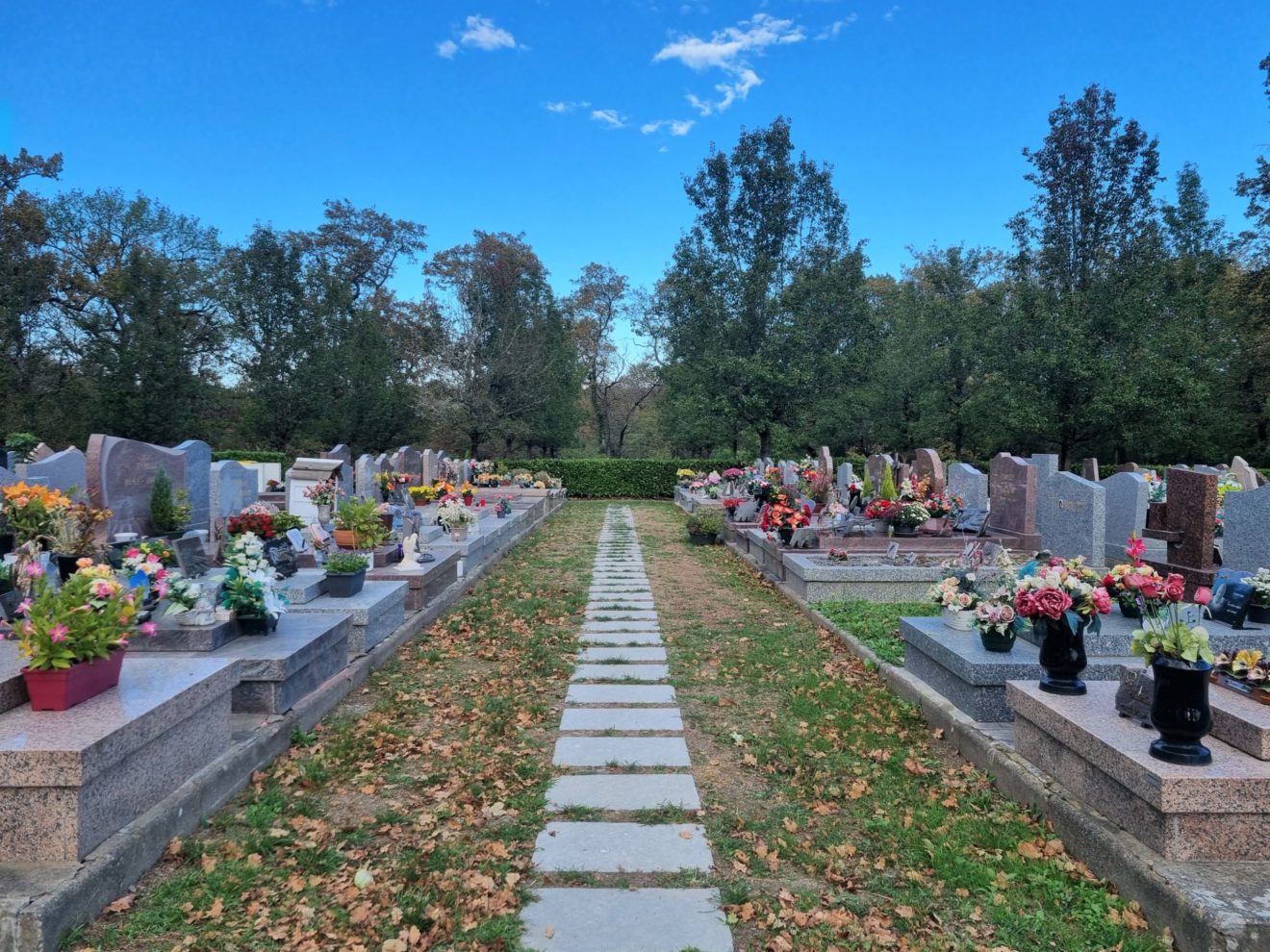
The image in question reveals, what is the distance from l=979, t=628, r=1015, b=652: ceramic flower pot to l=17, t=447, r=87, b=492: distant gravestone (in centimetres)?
1021

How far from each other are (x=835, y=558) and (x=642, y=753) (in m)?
5.72

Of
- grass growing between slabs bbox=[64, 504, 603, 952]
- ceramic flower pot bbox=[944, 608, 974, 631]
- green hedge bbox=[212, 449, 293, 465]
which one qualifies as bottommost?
grass growing between slabs bbox=[64, 504, 603, 952]

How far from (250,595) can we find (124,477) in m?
4.50

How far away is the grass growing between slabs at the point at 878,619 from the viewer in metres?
6.93

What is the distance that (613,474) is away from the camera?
29.9 m

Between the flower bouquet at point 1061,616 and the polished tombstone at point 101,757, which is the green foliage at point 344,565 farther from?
the flower bouquet at point 1061,616

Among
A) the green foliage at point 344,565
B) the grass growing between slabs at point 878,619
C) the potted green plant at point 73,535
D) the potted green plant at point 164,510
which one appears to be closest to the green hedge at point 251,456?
the potted green plant at point 164,510

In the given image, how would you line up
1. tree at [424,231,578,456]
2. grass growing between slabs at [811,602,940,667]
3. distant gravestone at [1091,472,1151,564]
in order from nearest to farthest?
grass growing between slabs at [811,602,940,667], distant gravestone at [1091,472,1151,564], tree at [424,231,578,456]

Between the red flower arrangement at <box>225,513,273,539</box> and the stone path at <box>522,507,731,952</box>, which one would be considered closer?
the stone path at <box>522,507,731,952</box>

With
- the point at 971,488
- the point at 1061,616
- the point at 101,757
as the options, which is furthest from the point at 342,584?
the point at 971,488

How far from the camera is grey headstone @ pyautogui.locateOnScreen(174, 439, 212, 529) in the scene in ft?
30.7

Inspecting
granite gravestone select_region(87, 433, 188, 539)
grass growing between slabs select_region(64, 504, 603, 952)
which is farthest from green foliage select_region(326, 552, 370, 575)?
granite gravestone select_region(87, 433, 188, 539)

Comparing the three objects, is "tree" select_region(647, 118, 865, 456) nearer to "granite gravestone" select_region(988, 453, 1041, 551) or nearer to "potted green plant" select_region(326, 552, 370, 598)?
"granite gravestone" select_region(988, 453, 1041, 551)

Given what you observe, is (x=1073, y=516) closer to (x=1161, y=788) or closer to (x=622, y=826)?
(x=1161, y=788)
